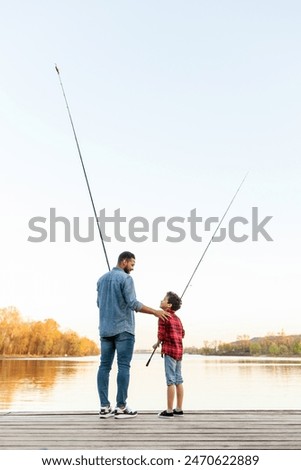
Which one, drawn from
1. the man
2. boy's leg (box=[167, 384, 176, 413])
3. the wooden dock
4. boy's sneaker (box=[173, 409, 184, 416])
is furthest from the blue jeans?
boy's sneaker (box=[173, 409, 184, 416])

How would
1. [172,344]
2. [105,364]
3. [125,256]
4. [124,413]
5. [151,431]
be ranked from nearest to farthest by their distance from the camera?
[151,431]
[124,413]
[105,364]
[125,256]
[172,344]

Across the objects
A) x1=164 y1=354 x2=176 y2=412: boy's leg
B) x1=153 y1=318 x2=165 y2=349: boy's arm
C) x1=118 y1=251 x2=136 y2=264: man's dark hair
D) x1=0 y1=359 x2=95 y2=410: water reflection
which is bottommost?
x1=0 y1=359 x2=95 y2=410: water reflection

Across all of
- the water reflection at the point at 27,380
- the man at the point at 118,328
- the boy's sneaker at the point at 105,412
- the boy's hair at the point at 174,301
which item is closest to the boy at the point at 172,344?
the boy's hair at the point at 174,301

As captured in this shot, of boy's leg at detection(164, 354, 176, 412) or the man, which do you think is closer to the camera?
the man

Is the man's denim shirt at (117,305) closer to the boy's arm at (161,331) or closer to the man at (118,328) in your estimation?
the man at (118,328)

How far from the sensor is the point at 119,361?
5664mm

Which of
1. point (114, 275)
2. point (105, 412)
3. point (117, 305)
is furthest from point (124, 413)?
point (114, 275)

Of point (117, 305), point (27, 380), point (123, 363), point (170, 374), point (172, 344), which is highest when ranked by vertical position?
point (117, 305)

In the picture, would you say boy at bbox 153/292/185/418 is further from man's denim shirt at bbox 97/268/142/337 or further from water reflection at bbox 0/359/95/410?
water reflection at bbox 0/359/95/410

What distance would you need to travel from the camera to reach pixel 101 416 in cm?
562

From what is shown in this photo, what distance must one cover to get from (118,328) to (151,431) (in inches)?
40.1

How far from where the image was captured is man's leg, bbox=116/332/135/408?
559 centimetres

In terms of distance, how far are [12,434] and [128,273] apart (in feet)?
5.82

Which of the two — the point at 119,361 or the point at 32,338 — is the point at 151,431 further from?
the point at 32,338
